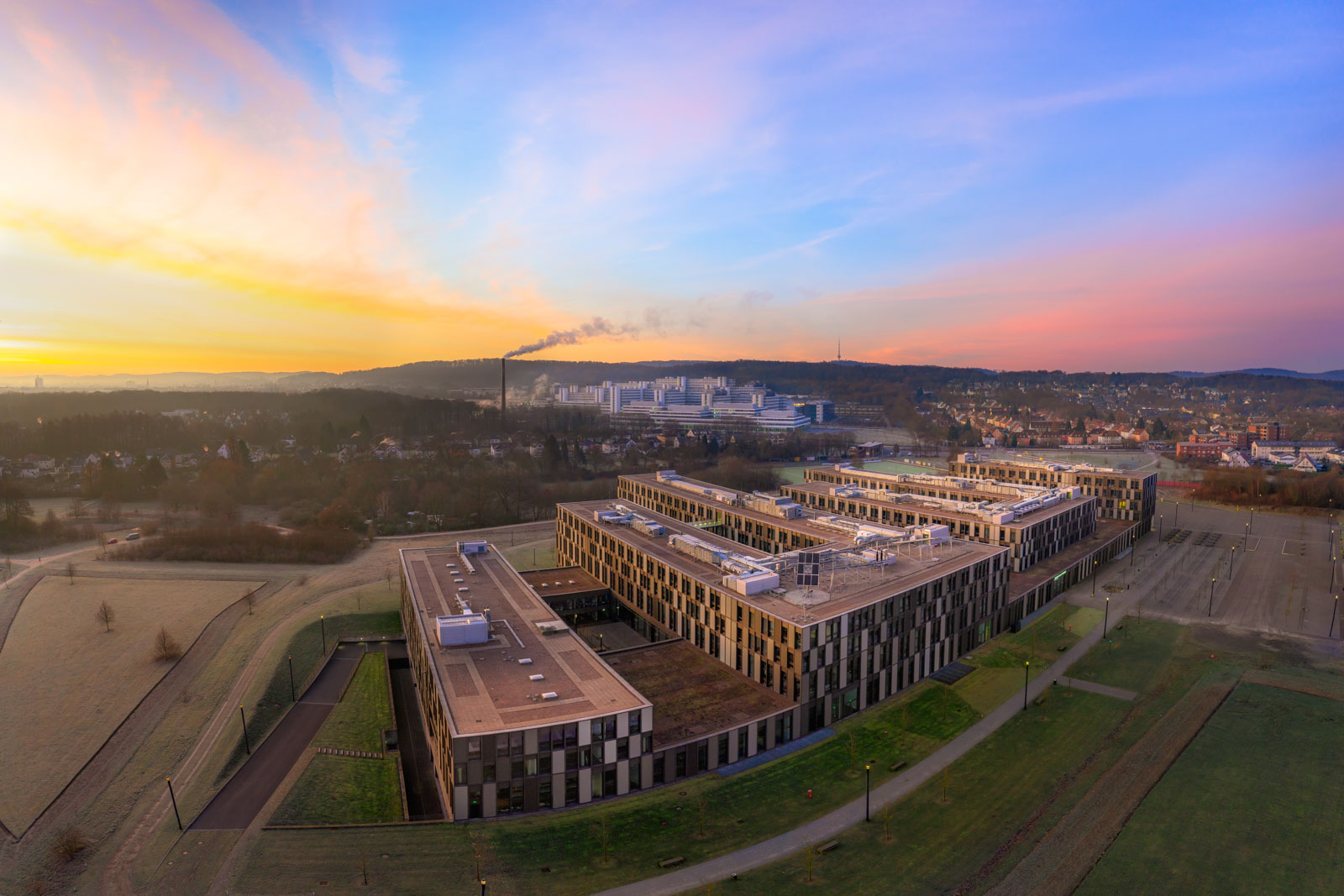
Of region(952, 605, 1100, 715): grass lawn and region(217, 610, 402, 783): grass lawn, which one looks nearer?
region(217, 610, 402, 783): grass lawn

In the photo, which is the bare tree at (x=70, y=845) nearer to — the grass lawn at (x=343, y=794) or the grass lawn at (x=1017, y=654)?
the grass lawn at (x=343, y=794)

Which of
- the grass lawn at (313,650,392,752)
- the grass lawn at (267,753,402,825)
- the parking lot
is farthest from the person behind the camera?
the parking lot

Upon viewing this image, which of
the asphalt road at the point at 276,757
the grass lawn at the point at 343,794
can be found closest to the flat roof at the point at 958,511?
the asphalt road at the point at 276,757

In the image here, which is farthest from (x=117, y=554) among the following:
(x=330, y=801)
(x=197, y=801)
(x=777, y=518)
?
(x=777, y=518)

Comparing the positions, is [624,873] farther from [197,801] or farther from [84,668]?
[84,668]

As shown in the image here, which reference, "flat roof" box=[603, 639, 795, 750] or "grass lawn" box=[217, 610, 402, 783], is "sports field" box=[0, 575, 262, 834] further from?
"flat roof" box=[603, 639, 795, 750]

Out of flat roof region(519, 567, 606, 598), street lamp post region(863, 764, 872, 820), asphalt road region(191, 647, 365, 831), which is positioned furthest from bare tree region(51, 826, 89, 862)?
street lamp post region(863, 764, 872, 820)
